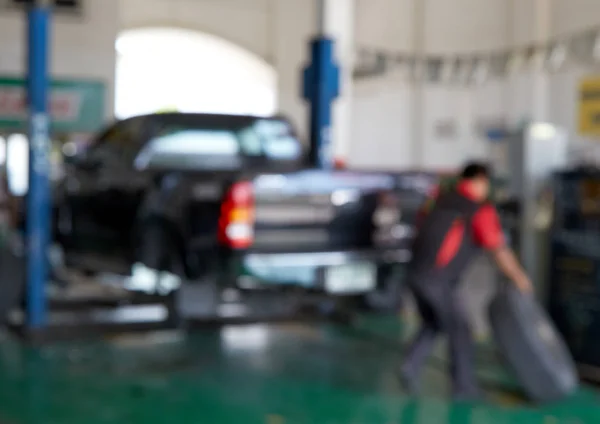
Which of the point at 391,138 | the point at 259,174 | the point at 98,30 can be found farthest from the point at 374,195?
the point at 391,138

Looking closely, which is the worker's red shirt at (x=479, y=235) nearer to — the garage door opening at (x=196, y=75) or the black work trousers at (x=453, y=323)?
the black work trousers at (x=453, y=323)

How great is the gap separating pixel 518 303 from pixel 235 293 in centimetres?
186

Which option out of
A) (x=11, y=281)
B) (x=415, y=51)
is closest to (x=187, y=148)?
(x=11, y=281)

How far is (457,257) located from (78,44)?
9069 mm

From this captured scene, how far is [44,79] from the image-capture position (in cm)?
579

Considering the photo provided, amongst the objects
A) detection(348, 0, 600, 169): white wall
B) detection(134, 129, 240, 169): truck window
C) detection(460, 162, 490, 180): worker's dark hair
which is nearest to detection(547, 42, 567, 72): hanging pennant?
detection(348, 0, 600, 169): white wall

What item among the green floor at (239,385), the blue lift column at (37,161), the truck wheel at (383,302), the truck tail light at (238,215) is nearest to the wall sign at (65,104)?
the blue lift column at (37,161)

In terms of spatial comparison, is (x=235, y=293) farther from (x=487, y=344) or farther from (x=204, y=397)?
(x=487, y=344)

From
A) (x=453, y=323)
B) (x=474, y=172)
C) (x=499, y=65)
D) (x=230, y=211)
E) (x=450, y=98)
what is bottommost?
(x=453, y=323)

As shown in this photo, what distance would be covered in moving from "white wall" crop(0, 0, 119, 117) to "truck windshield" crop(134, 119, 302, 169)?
623 cm

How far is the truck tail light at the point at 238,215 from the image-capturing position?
15.6 feet

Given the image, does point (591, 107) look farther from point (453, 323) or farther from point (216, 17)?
point (216, 17)

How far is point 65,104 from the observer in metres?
12.2

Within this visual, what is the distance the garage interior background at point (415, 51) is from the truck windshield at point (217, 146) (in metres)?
8.14
